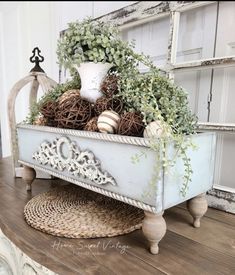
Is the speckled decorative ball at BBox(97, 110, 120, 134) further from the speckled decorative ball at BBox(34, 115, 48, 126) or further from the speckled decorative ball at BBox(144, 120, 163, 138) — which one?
the speckled decorative ball at BBox(34, 115, 48, 126)

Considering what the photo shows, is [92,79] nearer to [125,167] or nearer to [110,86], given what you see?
[110,86]

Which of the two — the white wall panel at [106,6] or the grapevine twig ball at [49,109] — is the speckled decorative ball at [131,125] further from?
the white wall panel at [106,6]

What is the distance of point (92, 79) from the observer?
0.67 meters

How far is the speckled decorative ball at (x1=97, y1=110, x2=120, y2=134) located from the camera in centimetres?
55

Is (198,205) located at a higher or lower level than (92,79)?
lower

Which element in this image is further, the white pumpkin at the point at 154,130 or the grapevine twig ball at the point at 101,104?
the grapevine twig ball at the point at 101,104

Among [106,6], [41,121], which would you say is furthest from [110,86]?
[106,6]

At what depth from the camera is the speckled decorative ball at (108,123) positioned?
55cm

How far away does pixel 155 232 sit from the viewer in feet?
1.61

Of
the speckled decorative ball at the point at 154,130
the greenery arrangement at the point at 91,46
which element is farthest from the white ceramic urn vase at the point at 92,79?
the speckled decorative ball at the point at 154,130

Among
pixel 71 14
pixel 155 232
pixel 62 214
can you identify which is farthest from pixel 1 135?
pixel 155 232

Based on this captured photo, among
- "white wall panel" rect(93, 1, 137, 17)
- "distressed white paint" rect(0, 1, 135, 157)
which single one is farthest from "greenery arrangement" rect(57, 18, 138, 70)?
"distressed white paint" rect(0, 1, 135, 157)

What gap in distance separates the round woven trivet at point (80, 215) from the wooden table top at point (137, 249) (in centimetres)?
2

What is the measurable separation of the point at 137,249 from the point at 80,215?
0.65 feet
